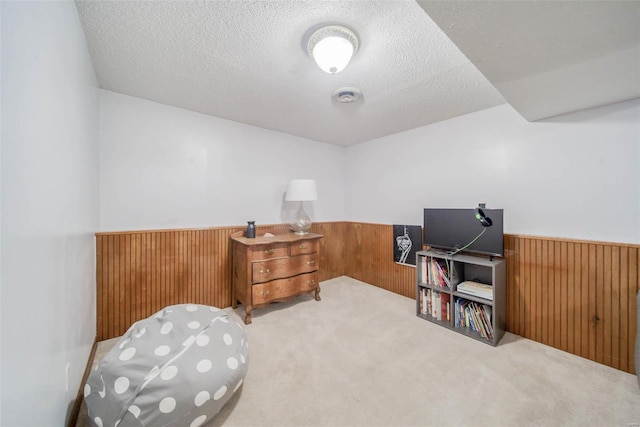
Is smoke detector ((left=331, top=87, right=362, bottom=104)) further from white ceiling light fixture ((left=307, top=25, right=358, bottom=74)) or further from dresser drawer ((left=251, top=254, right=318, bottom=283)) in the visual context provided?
dresser drawer ((left=251, top=254, right=318, bottom=283))

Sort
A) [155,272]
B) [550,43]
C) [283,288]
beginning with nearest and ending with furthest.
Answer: [550,43]
[155,272]
[283,288]

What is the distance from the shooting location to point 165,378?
1.20m

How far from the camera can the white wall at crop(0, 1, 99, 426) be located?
0.67m

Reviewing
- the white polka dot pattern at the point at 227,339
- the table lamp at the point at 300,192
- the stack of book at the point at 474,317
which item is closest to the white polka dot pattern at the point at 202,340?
the white polka dot pattern at the point at 227,339

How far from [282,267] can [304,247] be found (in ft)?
1.23

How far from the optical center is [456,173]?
2.70 meters

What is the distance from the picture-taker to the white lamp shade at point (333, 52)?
54.1 inches

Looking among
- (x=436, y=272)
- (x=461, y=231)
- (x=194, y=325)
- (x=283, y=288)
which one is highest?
(x=461, y=231)

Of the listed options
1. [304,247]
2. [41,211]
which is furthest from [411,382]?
[41,211]

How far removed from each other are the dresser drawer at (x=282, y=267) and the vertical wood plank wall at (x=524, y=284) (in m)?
0.55

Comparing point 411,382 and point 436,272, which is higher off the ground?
point 436,272

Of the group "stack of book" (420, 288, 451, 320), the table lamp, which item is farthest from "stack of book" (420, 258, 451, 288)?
the table lamp

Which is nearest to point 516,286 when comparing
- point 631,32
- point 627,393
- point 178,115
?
point 627,393

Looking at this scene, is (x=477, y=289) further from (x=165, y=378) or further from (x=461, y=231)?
(x=165, y=378)
